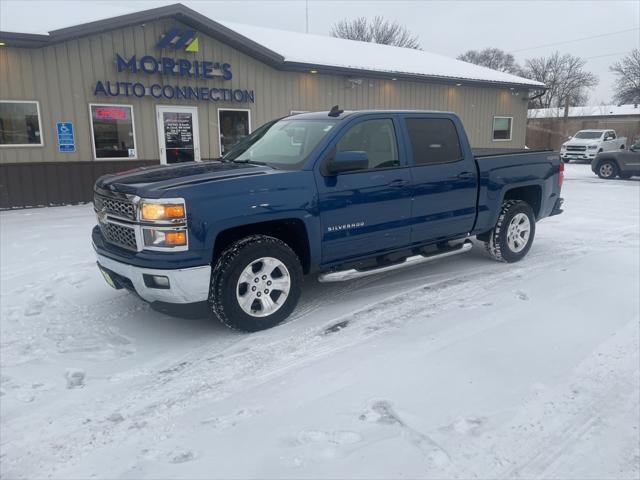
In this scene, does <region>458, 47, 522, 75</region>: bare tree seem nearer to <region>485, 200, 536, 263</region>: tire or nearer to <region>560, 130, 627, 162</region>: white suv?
<region>560, 130, 627, 162</region>: white suv

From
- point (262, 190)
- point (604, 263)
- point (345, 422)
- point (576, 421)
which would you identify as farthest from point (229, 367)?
point (604, 263)

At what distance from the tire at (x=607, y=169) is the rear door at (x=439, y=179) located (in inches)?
613

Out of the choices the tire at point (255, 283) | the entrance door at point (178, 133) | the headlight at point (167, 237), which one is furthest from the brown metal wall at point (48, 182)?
the tire at point (255, 283)

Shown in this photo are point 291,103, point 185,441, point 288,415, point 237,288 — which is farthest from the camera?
point 291,103

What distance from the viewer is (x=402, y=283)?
18.1 ft

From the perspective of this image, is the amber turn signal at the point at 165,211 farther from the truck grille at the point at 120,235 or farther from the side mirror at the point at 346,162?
the side mirror at the point at 346,162

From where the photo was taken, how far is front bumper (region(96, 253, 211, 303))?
146 inches

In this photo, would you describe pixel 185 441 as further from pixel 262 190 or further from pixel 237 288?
pixel 262 190

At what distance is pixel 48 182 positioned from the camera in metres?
11.1

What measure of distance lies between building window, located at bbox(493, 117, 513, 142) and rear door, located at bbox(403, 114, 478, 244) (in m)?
15.5

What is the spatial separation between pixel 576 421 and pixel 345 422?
1.37 meters

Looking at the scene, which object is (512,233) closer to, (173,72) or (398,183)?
(398,183)

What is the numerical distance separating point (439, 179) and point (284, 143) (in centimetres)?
169

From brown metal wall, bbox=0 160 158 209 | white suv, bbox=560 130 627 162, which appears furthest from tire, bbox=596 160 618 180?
brown metal wall, bbox=0 160 158 209
